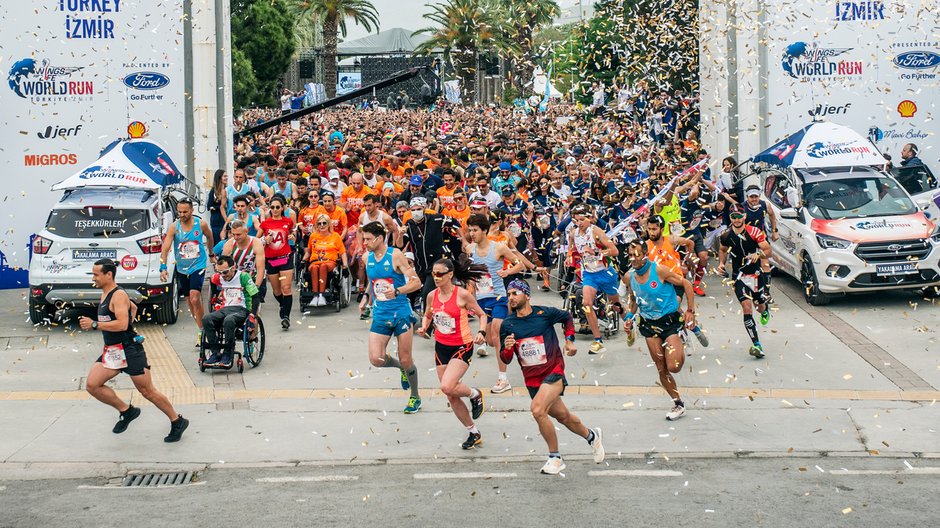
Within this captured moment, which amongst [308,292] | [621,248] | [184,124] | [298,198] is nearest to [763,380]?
[621,248]

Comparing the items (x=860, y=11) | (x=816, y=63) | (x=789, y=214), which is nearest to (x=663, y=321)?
(x=789, y=214)

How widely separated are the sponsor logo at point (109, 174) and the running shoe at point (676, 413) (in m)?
8.83

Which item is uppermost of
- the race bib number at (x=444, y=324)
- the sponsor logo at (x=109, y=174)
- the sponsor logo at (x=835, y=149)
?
the sponsor logo at (x=835, y=149)

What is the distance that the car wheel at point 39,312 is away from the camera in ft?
55.1

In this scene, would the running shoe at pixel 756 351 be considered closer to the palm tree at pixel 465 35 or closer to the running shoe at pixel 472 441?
the running shoe at pixel 472 441

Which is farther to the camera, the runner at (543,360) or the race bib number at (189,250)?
the race bib number at (189,250)

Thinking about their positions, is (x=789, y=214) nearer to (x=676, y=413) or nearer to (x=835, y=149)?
(x=835, y=149)

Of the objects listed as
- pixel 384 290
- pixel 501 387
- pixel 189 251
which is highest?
pixel 189 251

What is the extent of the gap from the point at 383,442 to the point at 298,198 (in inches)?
333

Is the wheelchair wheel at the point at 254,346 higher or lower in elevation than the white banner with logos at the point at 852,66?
lower

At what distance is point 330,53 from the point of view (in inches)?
2467

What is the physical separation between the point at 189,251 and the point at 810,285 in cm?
850

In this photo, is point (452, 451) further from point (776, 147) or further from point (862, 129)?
point (862, 129)

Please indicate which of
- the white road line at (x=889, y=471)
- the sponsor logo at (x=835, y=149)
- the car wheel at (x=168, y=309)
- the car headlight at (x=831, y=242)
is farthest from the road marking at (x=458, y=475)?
the sponsor logo at (x=835, y=149)
